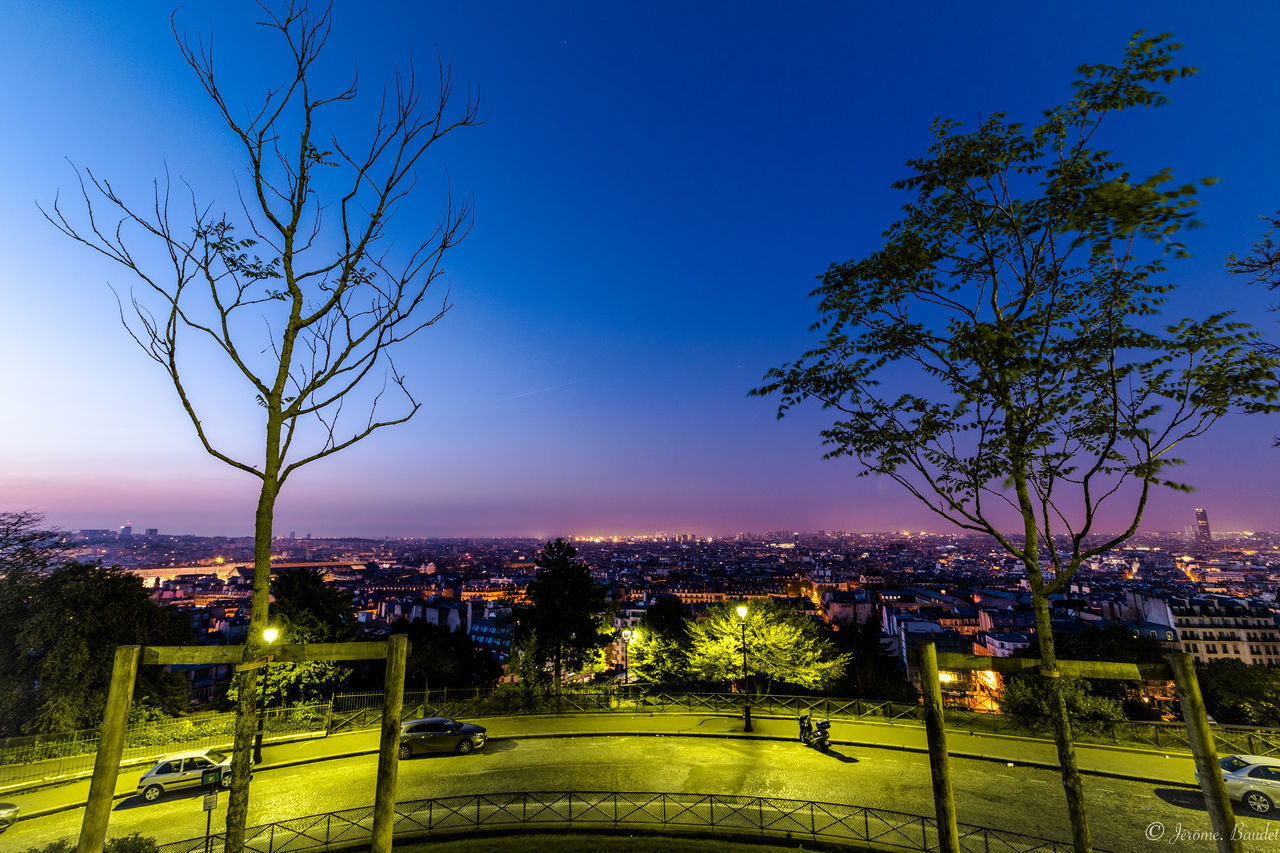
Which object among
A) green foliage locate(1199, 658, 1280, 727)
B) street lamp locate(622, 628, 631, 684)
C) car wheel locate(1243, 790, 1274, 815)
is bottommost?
street lamp locate(622, 628, 631, 684)

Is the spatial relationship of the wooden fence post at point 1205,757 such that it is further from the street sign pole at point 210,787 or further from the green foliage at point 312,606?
the green foliage at point 312,606

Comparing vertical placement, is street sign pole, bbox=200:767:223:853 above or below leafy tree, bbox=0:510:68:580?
below

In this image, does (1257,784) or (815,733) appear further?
(815,733)

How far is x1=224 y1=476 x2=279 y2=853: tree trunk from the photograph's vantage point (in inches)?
253

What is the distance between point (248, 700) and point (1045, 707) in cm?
2888

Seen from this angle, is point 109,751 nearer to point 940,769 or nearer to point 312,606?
point 940,769

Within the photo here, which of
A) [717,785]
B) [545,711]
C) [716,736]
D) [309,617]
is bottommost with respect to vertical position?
[545,711]

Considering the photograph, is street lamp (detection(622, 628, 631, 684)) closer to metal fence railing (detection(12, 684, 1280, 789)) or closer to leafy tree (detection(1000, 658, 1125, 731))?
metal fence railing (detection(12, 684, 1280, 789))

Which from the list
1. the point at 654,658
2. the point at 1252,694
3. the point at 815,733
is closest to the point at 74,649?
the point at 654,658

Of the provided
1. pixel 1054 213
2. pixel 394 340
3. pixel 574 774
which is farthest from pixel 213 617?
pixel 1054 213

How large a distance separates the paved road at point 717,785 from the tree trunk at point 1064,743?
7.84 meters

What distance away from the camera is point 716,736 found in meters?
21.3

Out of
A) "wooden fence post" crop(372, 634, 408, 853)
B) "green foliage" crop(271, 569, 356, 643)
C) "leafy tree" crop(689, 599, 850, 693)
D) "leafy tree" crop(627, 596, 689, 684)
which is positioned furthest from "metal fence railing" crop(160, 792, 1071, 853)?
"green foliage" crop(271, 569, 356, 643)

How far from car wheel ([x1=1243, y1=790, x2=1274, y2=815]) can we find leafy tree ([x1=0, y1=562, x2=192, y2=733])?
4164 cm
